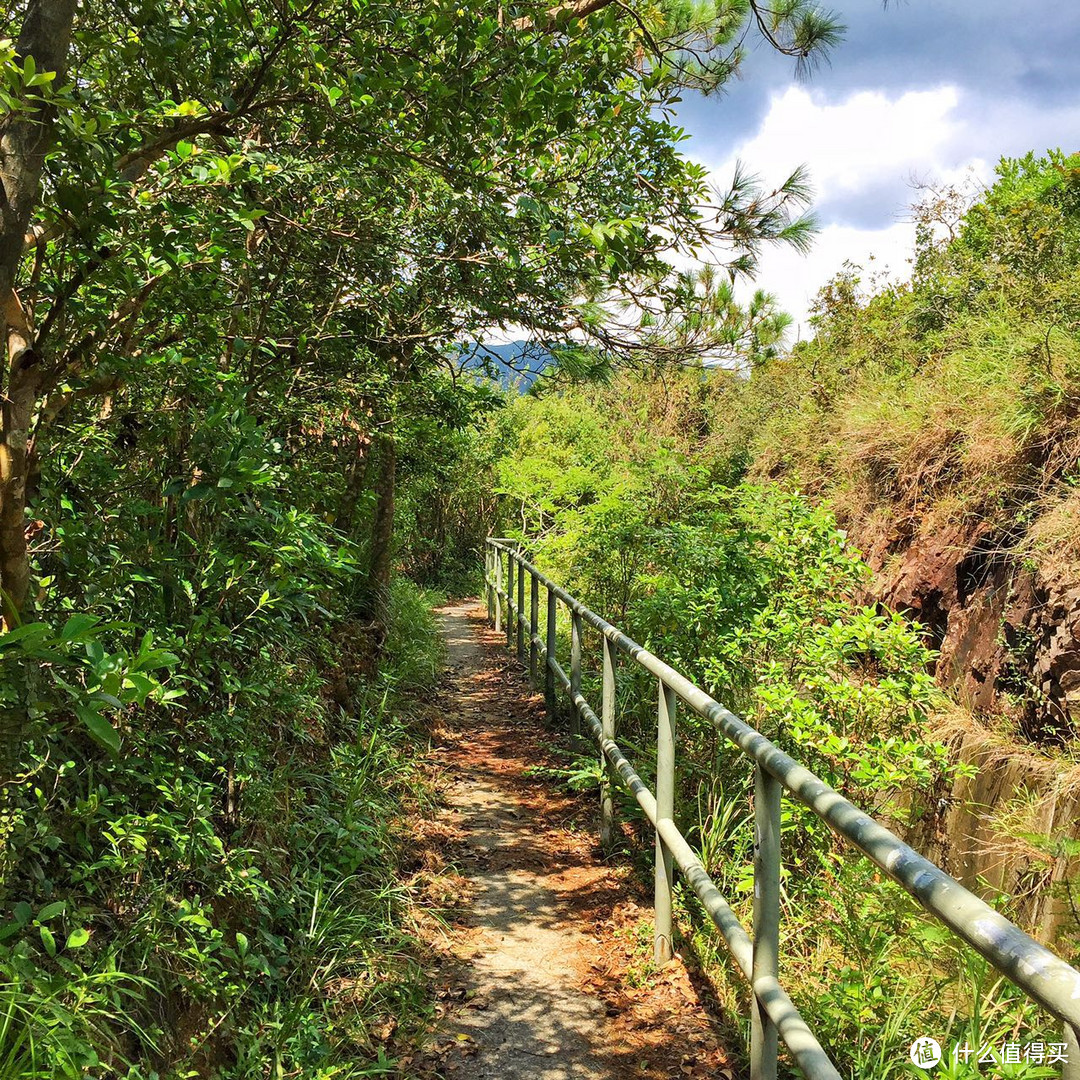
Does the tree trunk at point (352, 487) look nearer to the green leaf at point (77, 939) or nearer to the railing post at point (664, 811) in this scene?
the railing post at point (664, 811)

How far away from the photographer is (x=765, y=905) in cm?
206

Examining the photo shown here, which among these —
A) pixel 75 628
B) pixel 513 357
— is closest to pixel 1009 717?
pixel 513 357

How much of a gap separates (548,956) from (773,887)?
1.78 metres

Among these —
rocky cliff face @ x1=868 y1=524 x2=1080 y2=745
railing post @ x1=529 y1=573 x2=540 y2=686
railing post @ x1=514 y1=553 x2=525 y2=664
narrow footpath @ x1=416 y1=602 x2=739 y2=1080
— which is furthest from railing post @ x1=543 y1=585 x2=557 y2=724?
rocky cliff face @ x1=868 y1=524 x2=1080 y2=745

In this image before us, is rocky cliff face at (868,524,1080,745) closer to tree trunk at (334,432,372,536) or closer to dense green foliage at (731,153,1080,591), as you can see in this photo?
dense green foliage at (731,153,1080,591)

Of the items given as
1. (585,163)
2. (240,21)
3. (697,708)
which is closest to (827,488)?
(585,163)

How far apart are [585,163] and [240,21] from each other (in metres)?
1.82

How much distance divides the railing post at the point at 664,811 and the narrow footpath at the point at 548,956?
0.10m

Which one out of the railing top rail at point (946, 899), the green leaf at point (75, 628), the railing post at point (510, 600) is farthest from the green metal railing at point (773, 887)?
the railing post at point (510, 600)

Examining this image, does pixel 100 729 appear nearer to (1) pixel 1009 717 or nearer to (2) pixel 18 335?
(2) pixel 18 335

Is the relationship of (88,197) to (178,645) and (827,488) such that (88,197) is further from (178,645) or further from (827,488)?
(827,488)

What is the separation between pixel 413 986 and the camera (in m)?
3.11

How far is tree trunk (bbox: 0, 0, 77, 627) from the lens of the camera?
5.71ft

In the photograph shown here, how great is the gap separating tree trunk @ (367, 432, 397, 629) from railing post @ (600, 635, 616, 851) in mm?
3592
